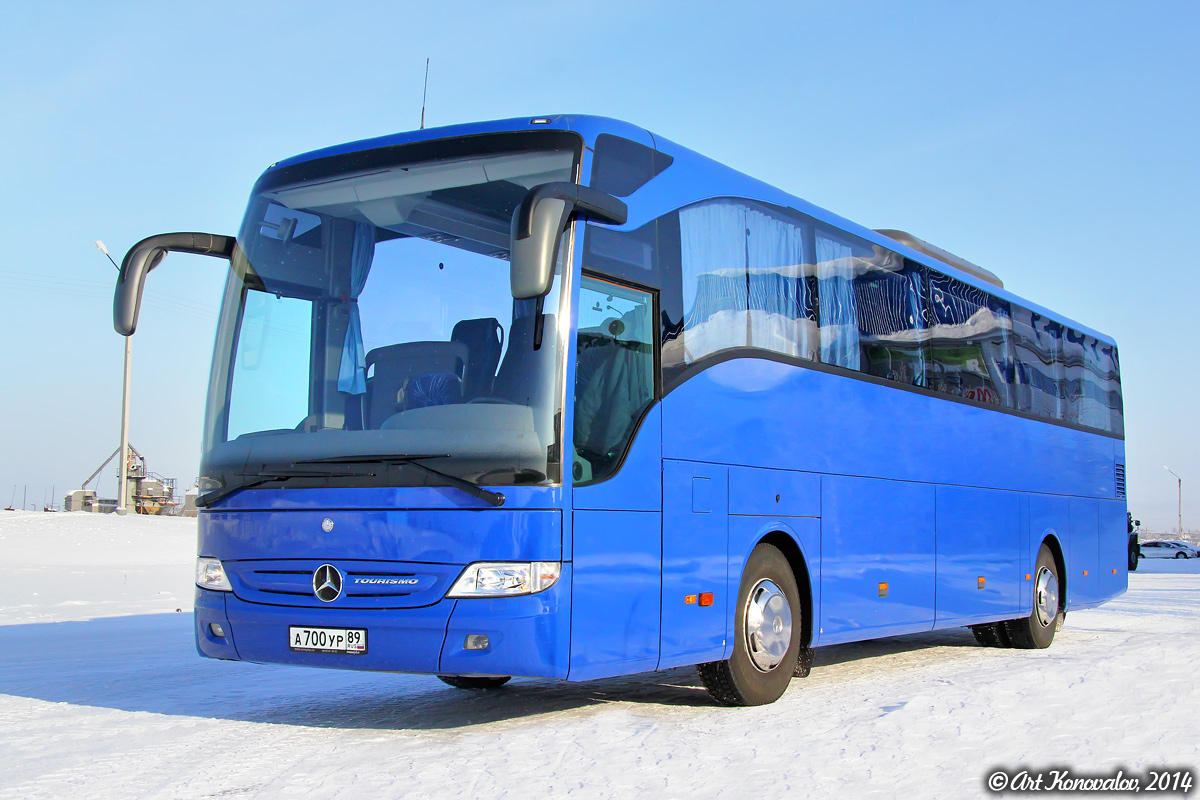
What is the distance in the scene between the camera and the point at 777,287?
29.9 ft

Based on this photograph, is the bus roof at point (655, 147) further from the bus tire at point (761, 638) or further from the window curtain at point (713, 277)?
the bus tire at point (761, 638)

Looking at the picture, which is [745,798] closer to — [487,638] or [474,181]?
[487,638]

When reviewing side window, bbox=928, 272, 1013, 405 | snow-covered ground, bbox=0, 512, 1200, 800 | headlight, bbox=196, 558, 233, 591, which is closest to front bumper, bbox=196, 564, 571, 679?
snow-covered ground, bbox=0, 512, 1200, 800

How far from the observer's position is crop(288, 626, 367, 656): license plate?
6844 mm

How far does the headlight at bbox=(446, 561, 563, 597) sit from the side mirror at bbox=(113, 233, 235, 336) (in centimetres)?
270

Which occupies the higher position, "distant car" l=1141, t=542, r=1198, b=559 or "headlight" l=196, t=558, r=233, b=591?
"headlight" l=196, t=558, r=233, b=591

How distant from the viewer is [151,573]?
2630 centimetres

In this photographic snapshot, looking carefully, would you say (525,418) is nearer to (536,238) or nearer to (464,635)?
(536,238)

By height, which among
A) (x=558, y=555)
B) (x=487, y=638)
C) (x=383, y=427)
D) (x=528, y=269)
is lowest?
(x=487, y=638)

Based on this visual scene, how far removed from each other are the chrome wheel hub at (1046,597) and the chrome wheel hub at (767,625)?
5.83 metres

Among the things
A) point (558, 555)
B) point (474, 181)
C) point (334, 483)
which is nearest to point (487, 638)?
point (558, 555)

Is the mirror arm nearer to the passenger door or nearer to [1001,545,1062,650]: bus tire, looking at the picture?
the passenger door

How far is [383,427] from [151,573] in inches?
838

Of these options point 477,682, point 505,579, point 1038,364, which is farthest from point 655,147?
point 1038,364
